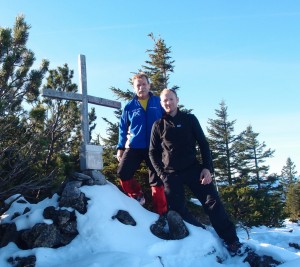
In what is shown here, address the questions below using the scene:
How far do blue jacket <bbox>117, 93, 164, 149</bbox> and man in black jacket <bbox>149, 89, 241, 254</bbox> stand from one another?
52 centimetres

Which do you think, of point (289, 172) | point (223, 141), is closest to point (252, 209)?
point (223, 141)

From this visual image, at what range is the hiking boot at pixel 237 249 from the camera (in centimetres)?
489

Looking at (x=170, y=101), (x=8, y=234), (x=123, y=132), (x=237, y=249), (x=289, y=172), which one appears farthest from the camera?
(x=289, y=172)

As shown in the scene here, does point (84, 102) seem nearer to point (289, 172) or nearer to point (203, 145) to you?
point (203, 145)

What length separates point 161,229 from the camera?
5.36 metres

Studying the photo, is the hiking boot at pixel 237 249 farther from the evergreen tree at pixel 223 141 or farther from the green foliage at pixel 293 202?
the green foliage at pixel 293 202

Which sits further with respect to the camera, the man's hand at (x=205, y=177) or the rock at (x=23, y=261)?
the man's hand at (x=205, y=177)

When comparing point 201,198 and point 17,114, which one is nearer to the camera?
point 201,198

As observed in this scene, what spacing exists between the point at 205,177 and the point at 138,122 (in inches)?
67.1

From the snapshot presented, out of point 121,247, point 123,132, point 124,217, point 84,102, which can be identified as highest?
point 84,102

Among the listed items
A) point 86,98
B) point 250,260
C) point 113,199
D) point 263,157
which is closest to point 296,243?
point 250,260

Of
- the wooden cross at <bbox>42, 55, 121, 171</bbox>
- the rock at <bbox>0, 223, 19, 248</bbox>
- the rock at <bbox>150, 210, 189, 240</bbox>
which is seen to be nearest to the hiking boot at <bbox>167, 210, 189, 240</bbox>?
the rock at <bbox>150, 210, 189, 240</bbox>

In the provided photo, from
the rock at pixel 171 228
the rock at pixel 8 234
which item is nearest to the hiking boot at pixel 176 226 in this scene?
the rock at pixel 171 228

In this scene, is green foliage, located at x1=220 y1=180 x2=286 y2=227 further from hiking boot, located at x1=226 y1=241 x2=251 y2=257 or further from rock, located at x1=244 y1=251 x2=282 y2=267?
rock, located at x1=244 y1=251 x2=282 y2=267
